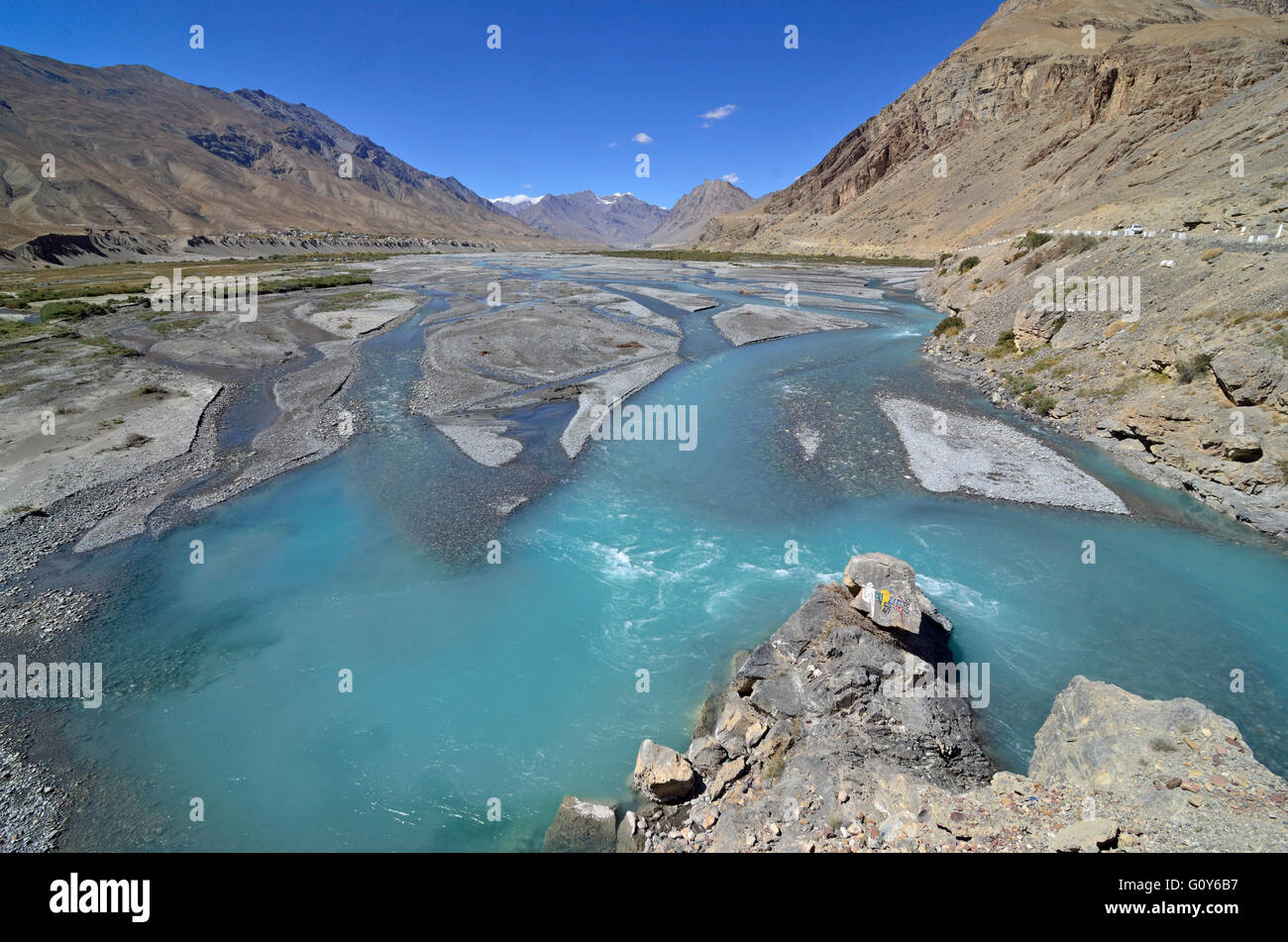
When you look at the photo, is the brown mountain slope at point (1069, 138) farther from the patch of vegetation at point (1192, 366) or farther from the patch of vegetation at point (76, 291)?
the patch of vegetation at point (76, 291)

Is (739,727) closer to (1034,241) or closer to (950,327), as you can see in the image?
(950,327)

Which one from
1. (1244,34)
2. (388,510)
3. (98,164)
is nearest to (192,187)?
(98,164)

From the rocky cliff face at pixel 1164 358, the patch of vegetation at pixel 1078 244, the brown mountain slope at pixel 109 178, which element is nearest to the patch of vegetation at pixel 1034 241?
the patch of vegetation at pixel 1078 244

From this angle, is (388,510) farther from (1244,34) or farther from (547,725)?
(1244,34)

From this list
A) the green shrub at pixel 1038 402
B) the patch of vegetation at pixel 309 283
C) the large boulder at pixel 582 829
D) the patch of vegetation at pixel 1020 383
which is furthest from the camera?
the patch of vegetation at pixel 309 283

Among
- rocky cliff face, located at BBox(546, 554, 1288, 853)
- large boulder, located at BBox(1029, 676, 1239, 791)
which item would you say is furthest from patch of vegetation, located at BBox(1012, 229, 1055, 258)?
large boulder, located at BBox(1029, 676, 1239, 791)

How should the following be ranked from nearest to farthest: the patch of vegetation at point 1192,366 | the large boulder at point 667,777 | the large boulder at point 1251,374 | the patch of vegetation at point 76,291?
1. the large boulder at point 667,777
2. the large boulder at point 1251,374
3. the patch of vegetation at point 1192,366
4. the patch of vegetation at point 76,291

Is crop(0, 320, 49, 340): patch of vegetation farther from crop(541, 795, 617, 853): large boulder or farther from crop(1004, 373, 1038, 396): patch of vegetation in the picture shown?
crop(1004, 373, 1038, 396): patch of vegetation
